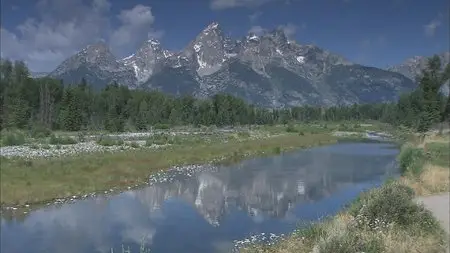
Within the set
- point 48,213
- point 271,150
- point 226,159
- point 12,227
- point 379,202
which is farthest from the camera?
point 271,150

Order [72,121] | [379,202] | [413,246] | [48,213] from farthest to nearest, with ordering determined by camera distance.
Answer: [72,121] → [48,213] → [379,202] → [413,246]

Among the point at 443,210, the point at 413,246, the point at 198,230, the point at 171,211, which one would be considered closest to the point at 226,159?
the point at 171,211

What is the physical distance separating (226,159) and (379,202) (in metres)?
47.0

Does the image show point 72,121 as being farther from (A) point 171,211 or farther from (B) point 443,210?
(B) point 443,210

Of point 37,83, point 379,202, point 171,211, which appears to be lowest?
point 171,211

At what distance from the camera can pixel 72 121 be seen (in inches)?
4877

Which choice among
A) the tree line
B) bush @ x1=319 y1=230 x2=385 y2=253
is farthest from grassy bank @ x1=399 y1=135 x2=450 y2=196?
the tree line

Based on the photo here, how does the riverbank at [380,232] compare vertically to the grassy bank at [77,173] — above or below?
above

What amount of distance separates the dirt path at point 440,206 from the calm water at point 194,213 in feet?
19.2

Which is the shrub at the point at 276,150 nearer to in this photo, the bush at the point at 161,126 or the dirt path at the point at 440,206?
the dirt path at the point at 440,206

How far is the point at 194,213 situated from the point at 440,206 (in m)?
14.5

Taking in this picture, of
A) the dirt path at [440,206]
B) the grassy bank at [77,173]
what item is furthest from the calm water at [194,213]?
the dirt path at [440,206]

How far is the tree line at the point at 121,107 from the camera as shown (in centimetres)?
10275

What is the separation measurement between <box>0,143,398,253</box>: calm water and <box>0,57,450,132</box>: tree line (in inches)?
2289
